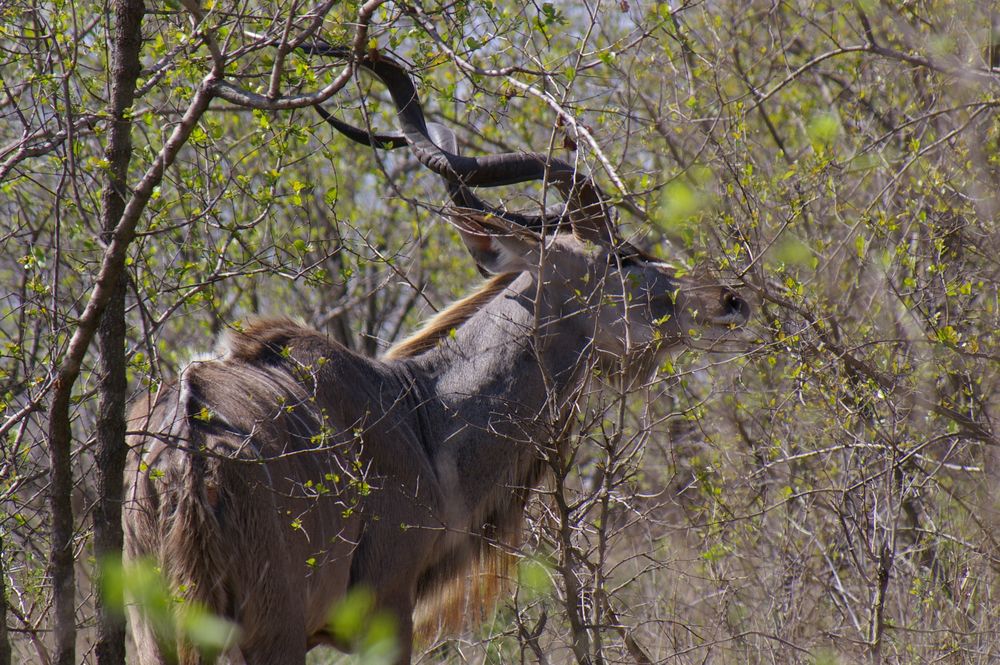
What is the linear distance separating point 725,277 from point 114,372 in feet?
9.14

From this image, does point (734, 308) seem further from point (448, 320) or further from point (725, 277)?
point (448, 320)

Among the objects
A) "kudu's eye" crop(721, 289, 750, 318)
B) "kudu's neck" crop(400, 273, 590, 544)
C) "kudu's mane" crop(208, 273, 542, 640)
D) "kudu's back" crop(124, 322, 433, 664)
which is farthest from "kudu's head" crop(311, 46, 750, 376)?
"kudu's back" crop(124, 322, 433, 664)

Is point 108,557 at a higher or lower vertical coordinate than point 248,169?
lower

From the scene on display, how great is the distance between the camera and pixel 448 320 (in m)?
5.01

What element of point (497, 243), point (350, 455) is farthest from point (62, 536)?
point (497, 243)

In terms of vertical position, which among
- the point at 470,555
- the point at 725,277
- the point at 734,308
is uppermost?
the point at 725,277

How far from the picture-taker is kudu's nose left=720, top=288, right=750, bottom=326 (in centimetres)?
491

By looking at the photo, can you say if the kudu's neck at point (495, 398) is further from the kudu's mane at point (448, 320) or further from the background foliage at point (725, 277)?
the background foliage at point (725, 277)

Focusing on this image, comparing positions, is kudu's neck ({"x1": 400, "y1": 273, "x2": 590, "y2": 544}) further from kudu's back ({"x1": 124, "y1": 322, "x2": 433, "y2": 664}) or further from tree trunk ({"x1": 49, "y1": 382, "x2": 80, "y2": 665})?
tree trunk ({"x1": 49, "y1": 382, "x2": 80, "y2": 665})

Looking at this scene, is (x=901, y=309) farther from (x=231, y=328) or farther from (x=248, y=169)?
(x=248, y=169)

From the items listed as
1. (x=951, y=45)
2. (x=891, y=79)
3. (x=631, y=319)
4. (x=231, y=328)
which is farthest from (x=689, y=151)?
(x=231, y=328)

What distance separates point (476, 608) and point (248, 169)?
14.2ft

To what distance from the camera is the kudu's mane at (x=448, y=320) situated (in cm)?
Result: 493

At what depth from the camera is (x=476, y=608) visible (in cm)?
480
